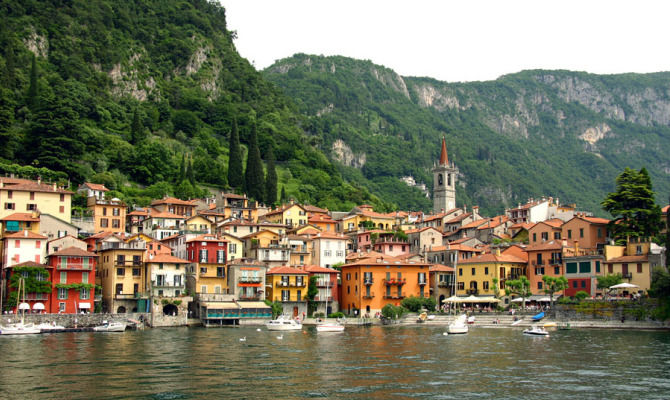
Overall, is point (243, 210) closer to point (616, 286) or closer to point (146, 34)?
point (616, 286)

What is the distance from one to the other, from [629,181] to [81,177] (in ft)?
253

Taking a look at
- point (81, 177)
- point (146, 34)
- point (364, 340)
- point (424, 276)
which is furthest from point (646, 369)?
point (146, 34)

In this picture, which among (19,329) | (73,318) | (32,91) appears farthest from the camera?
(32,91)

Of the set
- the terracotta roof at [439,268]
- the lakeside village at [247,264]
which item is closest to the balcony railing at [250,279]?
the lakeside village at [247,264]

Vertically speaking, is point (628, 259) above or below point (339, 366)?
above

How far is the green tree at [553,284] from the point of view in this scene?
80.7 metres

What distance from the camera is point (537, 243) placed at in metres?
99.6

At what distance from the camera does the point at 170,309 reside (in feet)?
276

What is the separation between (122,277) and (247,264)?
1440cm

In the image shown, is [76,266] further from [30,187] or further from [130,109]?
[130,109]

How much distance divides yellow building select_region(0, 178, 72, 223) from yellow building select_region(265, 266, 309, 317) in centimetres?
2635

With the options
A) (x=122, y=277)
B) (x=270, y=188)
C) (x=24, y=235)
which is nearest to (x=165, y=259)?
(x=122, y=277)

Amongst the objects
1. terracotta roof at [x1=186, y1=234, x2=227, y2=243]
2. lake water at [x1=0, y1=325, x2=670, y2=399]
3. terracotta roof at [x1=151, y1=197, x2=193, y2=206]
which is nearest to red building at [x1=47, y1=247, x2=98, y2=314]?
lake water at [x1=0, y1=325, x2=670, y2=399]

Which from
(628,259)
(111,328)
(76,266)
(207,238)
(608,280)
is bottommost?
(111,328)
